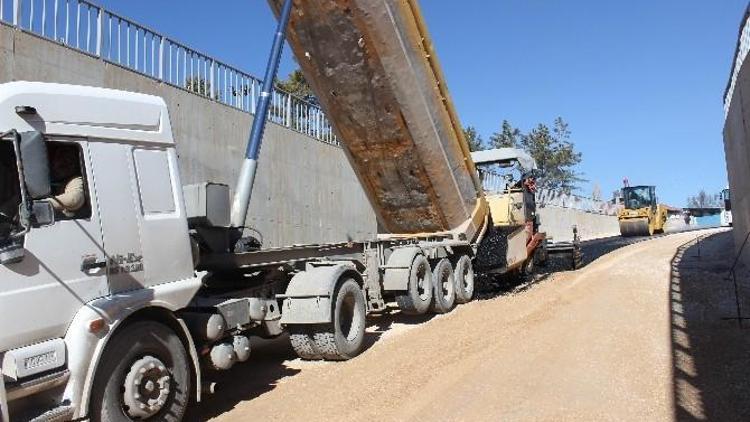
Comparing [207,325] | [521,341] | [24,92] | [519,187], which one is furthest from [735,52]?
[24,92]

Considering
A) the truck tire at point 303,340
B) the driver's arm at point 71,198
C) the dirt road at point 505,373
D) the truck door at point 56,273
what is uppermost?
the driver's arm at point 71,198

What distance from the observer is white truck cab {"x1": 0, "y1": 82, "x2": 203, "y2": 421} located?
3.96 metres

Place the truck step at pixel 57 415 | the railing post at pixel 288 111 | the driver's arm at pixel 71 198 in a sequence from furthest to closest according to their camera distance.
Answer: the railing post at pixel 288 111 → the driver's arm at pixel 71 198 → the truck step at pixel 57 415

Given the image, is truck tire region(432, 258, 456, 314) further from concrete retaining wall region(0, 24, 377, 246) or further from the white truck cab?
the white truck cab

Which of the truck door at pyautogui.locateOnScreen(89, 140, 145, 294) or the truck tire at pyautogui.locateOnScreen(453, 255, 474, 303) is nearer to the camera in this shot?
the truck door at pyautogui.locateOnScreen(89, 140, 145, 294)

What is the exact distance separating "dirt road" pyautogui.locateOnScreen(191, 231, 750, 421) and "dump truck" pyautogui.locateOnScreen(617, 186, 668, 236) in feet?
86.4

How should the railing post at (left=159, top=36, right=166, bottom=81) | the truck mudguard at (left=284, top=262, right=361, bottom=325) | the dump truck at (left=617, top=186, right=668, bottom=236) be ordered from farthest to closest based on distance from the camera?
the dump truck at (left=617, top=186, right=668, bottom=236) → the railing post at (left=159, top=36, right=166, bottom=81) → the truck mudguard at (left=284, top=262, right=361, bottom=325)

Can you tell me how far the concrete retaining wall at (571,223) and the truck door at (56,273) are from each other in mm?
27795

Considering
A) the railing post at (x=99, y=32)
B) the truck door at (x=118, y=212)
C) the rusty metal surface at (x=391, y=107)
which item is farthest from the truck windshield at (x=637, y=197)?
the truck door at (x=118, y=212)

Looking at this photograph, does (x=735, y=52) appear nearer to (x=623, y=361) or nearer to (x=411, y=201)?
(x=411, y=201)

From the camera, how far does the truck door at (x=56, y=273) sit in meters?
3.98

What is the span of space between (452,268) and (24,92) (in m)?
8.03

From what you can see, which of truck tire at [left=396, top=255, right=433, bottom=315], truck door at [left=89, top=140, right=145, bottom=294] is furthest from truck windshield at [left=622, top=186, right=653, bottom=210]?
truck door at [left=89, top=140, right=145, bottom=294]

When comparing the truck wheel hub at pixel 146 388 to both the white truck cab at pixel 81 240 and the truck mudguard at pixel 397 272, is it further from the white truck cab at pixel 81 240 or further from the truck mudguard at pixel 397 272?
the truck mudguard at pixel 397 272
